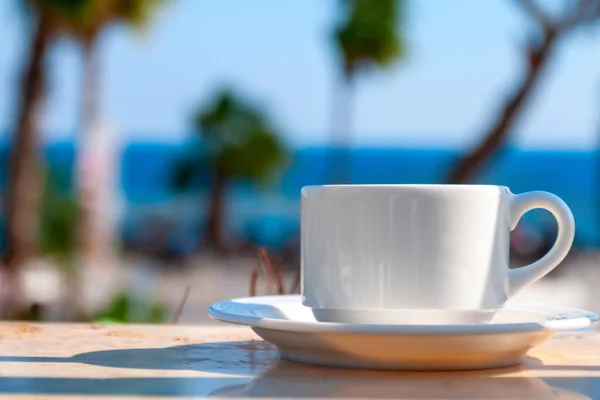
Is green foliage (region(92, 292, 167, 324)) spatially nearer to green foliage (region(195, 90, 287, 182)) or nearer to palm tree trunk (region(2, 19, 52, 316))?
palm tree trunk (region(2, 19, 52, 316))

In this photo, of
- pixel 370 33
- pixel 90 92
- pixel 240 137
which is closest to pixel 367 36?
pixel 370 33

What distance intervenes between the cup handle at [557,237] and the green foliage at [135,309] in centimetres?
148

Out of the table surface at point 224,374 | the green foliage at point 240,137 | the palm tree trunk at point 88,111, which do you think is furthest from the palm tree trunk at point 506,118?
the green foliage at point 240,137

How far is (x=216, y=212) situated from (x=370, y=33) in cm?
785

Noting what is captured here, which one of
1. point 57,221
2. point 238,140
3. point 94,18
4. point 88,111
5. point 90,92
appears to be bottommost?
point 57,221

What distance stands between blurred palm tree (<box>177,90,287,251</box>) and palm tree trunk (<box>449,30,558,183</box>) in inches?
432

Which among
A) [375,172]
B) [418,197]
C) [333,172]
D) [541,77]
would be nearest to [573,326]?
[418,197]

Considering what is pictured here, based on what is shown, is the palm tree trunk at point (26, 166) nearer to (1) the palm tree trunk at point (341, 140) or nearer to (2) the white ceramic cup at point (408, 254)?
(2) the white ceramic cup at point (408, 254)

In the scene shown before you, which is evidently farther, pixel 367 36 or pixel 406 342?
pixel 367 36

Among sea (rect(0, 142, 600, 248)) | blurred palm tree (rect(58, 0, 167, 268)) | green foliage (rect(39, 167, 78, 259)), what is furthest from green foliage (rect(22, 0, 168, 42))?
sea (rect(0, 142, 600, 248))

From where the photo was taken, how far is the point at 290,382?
1.76 feet

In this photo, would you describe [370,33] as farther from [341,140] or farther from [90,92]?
[341,140]

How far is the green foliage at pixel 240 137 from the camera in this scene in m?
16.4

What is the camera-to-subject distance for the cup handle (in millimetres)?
649
